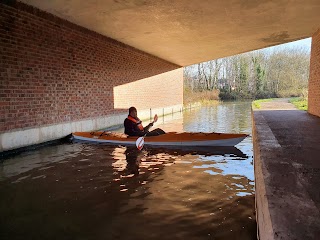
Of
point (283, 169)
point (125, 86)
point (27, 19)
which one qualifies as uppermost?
point (27, 19)

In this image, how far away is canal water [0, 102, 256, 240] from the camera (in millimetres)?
3041

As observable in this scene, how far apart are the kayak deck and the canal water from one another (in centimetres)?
44

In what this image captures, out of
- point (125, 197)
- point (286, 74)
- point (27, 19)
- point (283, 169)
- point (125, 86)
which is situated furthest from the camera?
point (286, 74)

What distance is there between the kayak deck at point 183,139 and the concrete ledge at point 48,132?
1214 millimetres

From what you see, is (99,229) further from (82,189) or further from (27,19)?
(27,19)

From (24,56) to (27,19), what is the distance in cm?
95

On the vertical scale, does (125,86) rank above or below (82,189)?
above

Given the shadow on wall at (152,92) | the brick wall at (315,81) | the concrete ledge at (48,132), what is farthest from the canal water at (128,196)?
→ the shadow on wall at (152,92)

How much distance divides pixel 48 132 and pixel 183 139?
A: 3.90 metres

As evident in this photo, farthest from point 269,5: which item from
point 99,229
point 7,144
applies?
point 7,144

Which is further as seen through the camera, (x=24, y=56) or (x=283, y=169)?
(x=24, y=56)

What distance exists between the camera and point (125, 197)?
4.01 m

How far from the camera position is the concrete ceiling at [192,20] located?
282 inches

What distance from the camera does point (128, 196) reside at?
13.3 feet
